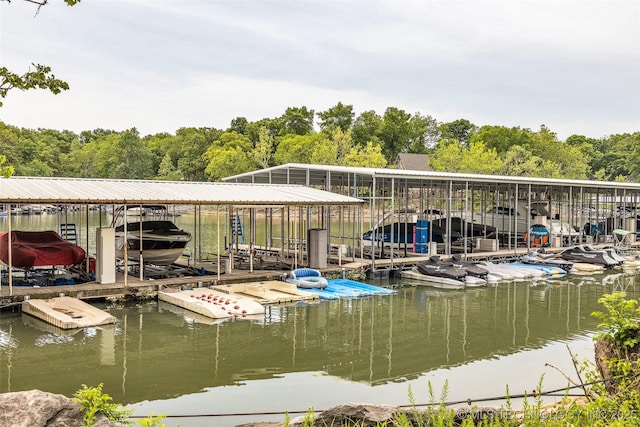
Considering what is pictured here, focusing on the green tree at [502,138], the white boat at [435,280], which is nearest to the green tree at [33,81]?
the white boat at [435,280]

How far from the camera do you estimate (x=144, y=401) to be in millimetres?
7676

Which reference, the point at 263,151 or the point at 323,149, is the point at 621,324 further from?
the point at 263,151

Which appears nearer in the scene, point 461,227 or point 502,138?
point 461,227

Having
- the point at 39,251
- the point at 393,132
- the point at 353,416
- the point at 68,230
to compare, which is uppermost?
the point at 393,132

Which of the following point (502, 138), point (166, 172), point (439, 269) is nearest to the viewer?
point (439, 269)

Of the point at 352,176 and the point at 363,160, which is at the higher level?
the point at 363,160

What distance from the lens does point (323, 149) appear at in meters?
51.2

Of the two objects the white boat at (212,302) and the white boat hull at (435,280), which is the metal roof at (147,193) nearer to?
the white boat at (212,302)

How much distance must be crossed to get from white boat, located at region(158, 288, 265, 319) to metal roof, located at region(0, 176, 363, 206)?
7.42ft

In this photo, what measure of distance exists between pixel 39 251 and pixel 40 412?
11.3 metres

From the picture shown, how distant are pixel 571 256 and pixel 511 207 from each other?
4426 millimetres

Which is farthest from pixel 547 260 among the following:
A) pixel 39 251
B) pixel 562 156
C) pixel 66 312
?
pixel 562 156

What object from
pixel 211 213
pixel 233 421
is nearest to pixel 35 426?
pixel 233 421

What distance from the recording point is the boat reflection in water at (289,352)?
810cm
